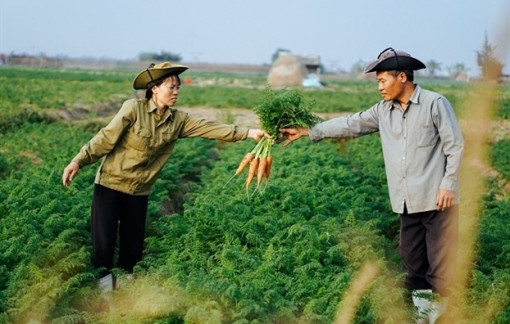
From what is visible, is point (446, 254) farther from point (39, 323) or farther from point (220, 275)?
point (39, 323)

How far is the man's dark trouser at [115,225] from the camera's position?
5.83 m

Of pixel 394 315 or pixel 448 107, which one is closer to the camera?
pixel 394 315

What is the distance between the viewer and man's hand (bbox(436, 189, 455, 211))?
191 inches

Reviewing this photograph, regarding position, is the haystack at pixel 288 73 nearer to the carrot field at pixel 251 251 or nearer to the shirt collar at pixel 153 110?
the carrot field at pixel 251 251

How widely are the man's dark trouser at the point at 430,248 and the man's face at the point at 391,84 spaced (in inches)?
36.5

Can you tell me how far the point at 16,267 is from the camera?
208 inches

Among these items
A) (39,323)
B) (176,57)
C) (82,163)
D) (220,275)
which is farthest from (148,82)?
(176,57)

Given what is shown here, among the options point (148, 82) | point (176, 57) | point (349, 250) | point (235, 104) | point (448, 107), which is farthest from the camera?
point (176, 57)

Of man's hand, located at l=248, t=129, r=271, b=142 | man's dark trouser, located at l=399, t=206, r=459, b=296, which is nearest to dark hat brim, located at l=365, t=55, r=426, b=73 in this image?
man's dark trouser, located at l=399, t=206, r=459, b=296

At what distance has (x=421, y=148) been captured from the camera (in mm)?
5027

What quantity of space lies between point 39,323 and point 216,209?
3.03 m

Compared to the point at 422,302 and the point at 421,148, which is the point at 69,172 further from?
the point at 422,302

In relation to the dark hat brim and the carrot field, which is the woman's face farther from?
the dark hat brim

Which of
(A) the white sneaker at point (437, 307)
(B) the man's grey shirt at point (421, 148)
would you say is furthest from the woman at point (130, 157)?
Answer: (A) the white sneaker at point (437, 307)
